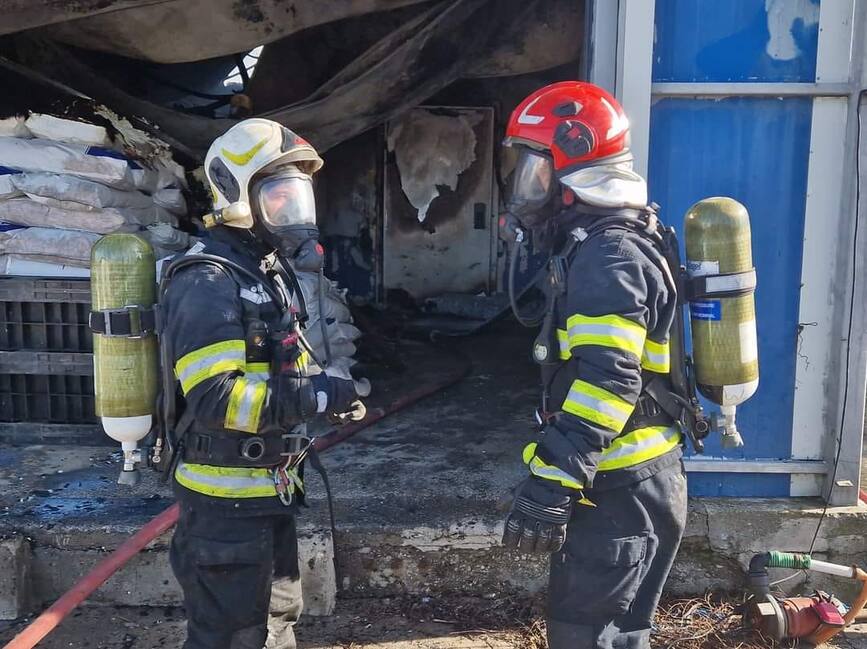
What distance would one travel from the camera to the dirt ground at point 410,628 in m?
3.26

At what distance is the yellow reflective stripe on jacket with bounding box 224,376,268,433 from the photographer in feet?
7.43

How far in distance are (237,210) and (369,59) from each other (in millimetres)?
2547

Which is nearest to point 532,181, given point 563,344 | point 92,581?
point 563,344

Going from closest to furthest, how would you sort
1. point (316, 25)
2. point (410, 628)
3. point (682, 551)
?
1. point (410, 628)
2. point (682, 551)
3. point (316, 25)

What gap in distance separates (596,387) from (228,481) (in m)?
1.12

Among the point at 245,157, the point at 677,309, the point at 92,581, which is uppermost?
the point at 245,157

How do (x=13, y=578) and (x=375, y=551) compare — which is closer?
(x=13, y=578)

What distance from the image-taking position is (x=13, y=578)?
3367 millimetres

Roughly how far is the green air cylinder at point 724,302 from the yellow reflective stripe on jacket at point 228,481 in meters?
1.42

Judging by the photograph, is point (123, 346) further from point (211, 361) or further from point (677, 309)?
point (677, 309)

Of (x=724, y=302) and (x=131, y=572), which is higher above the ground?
(x=724, y=302)

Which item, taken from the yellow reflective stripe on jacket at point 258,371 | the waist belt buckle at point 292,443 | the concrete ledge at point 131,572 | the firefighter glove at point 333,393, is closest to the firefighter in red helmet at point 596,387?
the firefighter glove at point 333,393

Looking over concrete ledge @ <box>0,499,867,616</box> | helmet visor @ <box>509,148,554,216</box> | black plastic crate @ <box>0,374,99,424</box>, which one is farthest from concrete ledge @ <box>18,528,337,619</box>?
helmet visor @ <box>509,148,554,216</box>

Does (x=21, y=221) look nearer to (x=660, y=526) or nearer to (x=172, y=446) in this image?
(x=172, y=446)
